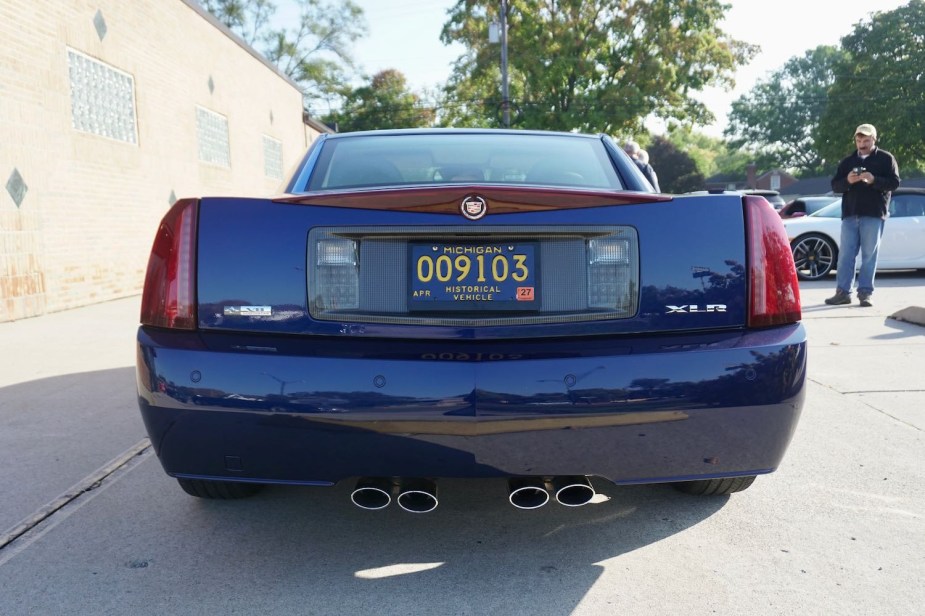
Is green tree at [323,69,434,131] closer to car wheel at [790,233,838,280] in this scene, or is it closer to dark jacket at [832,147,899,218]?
car wheel at [790,233,838,280]

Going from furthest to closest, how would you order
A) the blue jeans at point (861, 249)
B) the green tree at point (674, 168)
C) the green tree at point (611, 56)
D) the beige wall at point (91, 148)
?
the green tree at point (674, 168), the green tree at point (611, 56), the beige wall at point (91, 148), the blue jeans at point (861, 249)

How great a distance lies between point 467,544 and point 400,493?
427 mm

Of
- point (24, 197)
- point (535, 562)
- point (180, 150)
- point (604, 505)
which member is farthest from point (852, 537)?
point (180, 150)

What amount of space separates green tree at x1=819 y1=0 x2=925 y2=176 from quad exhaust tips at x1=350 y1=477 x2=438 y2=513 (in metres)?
47.0

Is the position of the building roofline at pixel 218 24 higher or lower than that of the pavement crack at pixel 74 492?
higher

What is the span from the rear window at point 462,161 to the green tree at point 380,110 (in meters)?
50.4

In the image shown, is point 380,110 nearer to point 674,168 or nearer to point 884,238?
point 674,168

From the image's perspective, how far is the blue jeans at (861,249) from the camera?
798 centimetres

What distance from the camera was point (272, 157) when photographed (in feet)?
70.0

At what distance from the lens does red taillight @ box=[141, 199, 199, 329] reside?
2.31 metres

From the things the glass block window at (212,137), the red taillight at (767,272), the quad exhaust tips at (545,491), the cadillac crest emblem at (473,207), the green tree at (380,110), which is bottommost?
the quad exhaust tips at (545,491)

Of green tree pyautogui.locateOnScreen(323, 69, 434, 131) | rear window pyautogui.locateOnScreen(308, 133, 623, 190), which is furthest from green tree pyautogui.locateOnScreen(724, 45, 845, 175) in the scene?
→ rear window pyautogui.locateOnScreen(308, 133, 623, 190)

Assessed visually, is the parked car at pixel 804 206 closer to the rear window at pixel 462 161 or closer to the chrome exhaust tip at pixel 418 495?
the rear window at pixel 462 161

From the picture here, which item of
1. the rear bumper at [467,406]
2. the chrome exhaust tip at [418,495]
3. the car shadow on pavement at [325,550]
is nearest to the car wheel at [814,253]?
the car shadow on pavement at [325,550]
